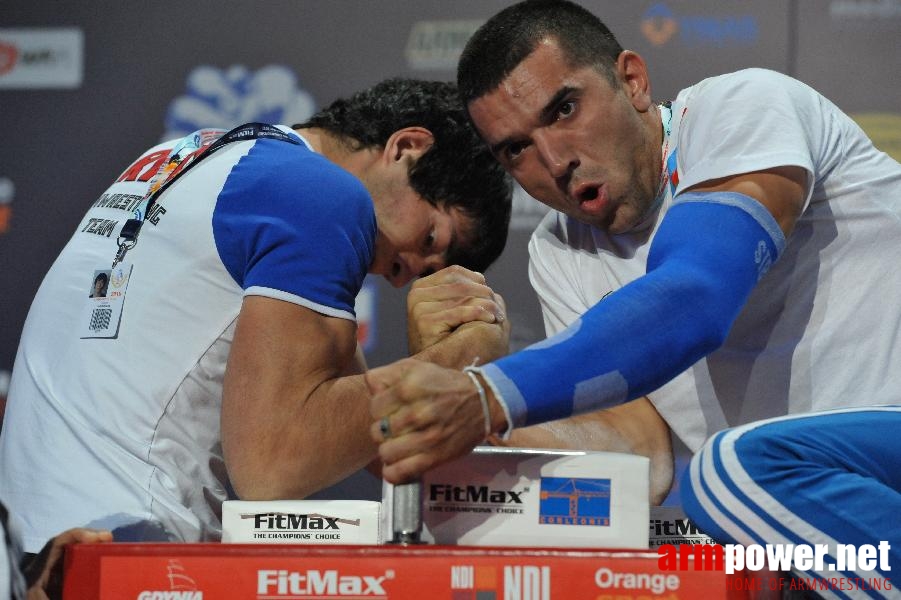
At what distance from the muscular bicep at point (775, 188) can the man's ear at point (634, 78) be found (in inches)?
15.7

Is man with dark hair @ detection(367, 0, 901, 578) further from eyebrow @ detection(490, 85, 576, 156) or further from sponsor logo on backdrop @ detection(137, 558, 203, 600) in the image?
sponsor logo on backdrop @ detection(137, 558, 203, 600)

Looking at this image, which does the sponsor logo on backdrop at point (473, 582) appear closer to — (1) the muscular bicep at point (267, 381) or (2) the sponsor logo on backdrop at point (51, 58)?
(1) the muscular bicep at point (267, 381)

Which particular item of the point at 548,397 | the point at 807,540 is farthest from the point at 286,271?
the point at 807,540

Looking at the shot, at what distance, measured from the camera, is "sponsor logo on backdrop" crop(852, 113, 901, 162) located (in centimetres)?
258

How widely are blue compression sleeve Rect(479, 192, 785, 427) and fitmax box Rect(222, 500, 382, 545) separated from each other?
0.23 metres

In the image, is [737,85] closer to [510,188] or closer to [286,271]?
[510,188]

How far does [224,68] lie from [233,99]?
0.08 metres

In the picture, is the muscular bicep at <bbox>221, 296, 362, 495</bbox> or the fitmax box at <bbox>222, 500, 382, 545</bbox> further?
the muscular bicep at <bbox>221, 296, 362, 495</bbox>

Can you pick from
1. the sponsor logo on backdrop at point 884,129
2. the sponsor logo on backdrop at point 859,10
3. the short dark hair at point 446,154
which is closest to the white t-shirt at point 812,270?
the short dark hair at point 446,154

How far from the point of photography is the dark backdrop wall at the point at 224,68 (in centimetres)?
267

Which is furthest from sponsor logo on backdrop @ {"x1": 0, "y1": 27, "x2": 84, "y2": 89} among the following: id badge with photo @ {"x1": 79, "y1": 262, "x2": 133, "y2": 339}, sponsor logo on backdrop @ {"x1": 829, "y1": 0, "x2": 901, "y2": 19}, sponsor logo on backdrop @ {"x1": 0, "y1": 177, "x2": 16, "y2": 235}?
sponsor logo on backdrop @ {"x1": 829, "y1": 0, "x2": 901, "y2": 19}

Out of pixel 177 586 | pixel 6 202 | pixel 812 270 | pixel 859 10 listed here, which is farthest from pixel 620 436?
pixel 6 202

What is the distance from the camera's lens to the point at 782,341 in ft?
5.18

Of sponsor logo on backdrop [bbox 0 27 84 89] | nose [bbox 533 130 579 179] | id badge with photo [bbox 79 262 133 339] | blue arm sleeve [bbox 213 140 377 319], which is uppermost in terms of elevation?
sponsor logo on backdrop [bbox 0 27 84 89]
